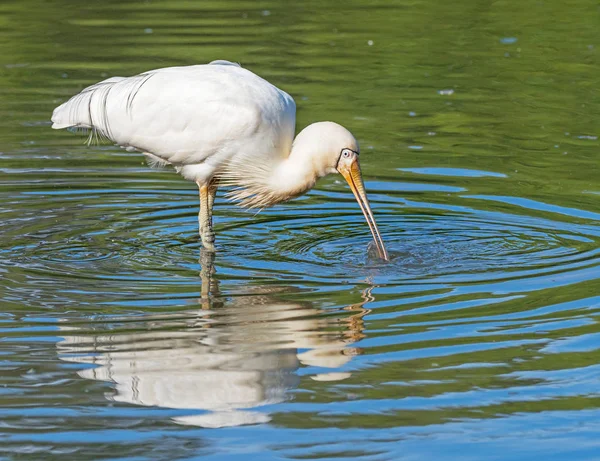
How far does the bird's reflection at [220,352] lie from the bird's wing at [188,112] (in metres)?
1.48

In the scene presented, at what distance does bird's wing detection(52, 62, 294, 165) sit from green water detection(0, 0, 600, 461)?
73 cm

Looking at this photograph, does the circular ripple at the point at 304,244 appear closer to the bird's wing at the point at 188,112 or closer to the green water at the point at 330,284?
the green water at the point at 330,284

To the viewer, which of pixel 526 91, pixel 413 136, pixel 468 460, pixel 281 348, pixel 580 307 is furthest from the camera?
pixel 526 91

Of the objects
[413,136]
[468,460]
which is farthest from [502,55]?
[468,460]

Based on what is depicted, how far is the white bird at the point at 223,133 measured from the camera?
8.98 metres

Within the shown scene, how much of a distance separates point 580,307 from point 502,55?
30.6 ft

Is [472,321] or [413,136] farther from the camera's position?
[413,136]

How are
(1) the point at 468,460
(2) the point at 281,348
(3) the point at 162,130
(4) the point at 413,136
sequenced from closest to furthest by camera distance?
(1) the point at 468,460, (2) the point at 281,348, (3) the point at 162,130, (4) the point at 413,136

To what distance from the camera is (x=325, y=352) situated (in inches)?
277

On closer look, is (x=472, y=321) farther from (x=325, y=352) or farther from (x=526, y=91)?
(x=526, y=91)

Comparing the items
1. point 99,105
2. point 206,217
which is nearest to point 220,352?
point 206,217

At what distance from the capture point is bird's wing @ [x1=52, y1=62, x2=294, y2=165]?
Result: 29.7 ft

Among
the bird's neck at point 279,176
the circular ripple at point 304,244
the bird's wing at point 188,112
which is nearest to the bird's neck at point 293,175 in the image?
the bird's neck at point 279,176

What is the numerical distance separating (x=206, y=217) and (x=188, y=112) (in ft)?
2.68
